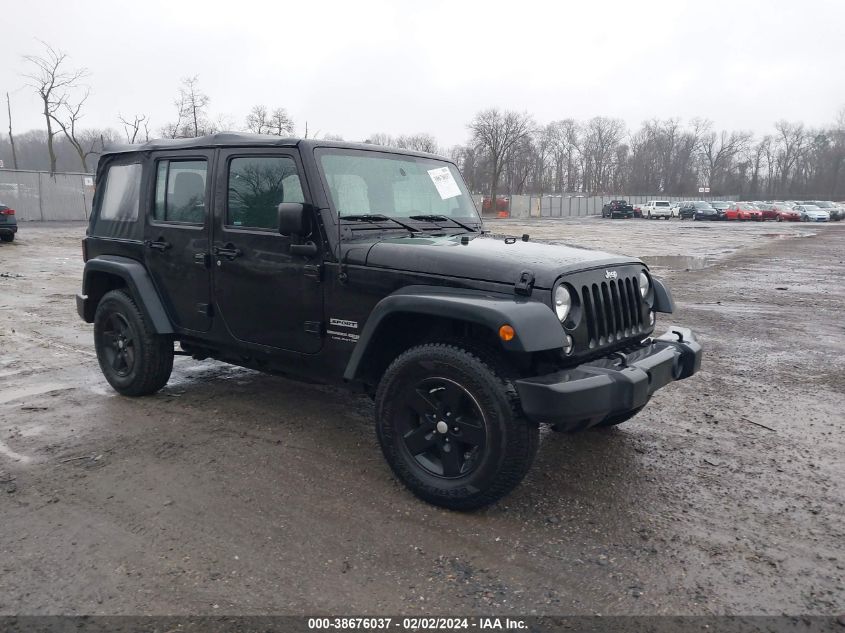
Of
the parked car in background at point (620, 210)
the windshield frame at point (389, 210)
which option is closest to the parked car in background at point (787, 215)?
the parked car in background at point (620, 210)

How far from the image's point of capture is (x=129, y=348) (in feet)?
17.9

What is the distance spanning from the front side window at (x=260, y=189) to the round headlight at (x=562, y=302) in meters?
1.71

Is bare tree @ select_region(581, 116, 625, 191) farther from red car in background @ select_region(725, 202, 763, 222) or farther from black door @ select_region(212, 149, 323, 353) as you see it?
black door @ select_region(212, 149, 323, 353)

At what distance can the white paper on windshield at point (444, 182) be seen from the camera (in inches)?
195

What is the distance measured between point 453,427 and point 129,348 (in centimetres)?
318

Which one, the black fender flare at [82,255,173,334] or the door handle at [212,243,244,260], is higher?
the door handle at [212,243,244,260]

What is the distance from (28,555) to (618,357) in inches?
122

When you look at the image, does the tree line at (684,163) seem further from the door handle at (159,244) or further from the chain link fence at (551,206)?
the door handle at (159,244)

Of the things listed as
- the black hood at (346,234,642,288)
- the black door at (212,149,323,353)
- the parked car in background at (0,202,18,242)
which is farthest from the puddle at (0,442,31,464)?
the parked car in background at (0,202,18,242)

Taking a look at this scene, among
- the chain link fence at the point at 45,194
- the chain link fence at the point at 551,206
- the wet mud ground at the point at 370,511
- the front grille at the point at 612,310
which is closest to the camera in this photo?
the wet mud ground at the point at 370,511

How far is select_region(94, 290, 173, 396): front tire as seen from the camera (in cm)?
525

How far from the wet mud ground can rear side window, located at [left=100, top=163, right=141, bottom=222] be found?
150 centimetres

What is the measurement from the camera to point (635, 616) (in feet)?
9.07

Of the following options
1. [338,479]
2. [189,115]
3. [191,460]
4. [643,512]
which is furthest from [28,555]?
[189,115]
